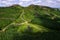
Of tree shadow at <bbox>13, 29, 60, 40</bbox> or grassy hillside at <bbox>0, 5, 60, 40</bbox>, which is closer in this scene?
tree shadow at <bbox>13, 29, 60, 40</bbox>

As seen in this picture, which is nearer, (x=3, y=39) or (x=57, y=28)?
(x=3, y=39)

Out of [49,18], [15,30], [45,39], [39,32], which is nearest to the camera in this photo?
[45,39]

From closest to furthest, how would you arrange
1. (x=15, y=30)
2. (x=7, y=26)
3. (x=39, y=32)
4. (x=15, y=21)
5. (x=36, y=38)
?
(x=36, y=38) < (x=39, y=32) < (x=15, y=30) < (x=7, y=26) < (x=15, y=21)

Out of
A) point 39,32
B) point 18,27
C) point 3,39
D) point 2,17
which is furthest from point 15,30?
point 2,17

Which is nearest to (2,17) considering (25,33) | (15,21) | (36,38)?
(15,21)

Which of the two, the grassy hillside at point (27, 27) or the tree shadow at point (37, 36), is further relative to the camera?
the grassy hillside at point (27, 27)

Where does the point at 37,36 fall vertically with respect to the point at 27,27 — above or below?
below

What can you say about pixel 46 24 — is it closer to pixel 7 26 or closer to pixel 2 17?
pixel 7 26

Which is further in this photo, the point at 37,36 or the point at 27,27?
the point at 27,27

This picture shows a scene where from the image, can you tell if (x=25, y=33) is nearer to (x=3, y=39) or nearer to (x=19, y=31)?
(x=19, y=31)
